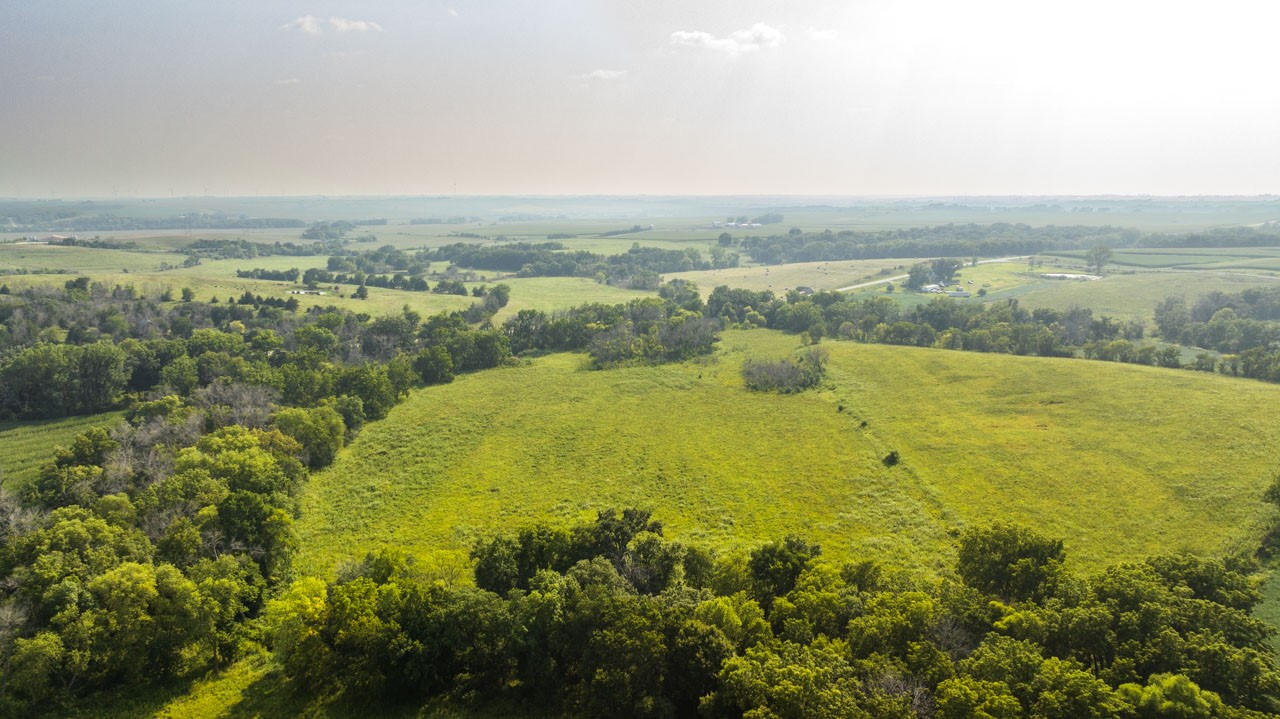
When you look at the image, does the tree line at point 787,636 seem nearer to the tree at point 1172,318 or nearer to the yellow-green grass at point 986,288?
the tree at point 1172,318

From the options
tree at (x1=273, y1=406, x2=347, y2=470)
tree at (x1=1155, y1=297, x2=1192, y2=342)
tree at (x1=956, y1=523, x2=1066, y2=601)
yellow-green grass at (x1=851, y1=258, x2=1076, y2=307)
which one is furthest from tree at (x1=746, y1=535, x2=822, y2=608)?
yellow-green grass at (x1=851, y1=258, x2=1076, y2=307)

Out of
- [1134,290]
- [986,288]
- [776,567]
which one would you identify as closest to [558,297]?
[986,288]

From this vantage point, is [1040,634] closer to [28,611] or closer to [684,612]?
[684,612]

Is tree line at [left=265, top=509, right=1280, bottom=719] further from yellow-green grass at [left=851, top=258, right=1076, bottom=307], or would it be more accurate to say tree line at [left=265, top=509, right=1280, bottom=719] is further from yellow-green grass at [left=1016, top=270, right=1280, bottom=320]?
yellow-green grass at [left=851, top=258, right=1076, bottom=307]

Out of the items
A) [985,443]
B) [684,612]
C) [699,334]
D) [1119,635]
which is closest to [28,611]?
[684,612]

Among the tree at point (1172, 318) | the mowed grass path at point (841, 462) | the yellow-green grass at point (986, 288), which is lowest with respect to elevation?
the mowed grass path at point (841, 462)

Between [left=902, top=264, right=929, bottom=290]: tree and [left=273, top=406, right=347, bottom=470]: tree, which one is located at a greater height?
[left=902, top=264, right=929, bottom=290]: tree

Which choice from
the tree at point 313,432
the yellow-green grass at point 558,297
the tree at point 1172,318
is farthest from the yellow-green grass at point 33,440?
the tree at point 1172,318
